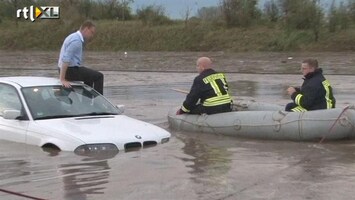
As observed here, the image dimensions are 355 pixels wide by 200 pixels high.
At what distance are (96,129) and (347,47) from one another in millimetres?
39959

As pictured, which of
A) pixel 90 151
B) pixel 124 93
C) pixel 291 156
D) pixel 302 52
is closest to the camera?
pixel 90 151

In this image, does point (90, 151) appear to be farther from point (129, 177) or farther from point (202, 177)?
point (202, 177)

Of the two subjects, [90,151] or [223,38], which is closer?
[90,151]

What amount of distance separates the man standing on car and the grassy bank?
121 ft

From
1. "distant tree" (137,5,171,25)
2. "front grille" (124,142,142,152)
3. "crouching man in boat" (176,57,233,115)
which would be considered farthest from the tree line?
"front grille" (124,142,142,152)

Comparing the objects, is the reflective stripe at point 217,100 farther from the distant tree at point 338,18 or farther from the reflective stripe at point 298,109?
the distant tree at point 338,18

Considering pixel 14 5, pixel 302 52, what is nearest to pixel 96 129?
pixel 302 52

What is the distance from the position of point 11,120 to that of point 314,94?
497 cm

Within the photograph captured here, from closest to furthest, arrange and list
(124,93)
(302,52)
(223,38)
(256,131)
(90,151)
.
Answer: (90,151) → (256,131) → (124,93) → (302,52) → (223,38)

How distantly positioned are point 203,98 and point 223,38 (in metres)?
41.0

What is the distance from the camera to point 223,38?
51.9m

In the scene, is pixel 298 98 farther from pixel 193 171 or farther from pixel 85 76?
pixel 85 76

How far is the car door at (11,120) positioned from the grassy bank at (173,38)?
39.0 metres

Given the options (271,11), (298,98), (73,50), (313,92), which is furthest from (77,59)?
(271,11)
